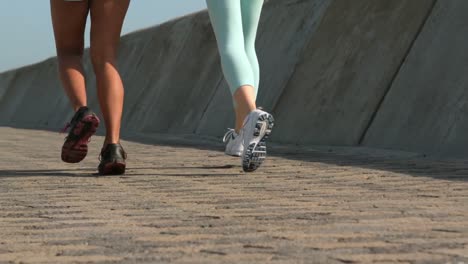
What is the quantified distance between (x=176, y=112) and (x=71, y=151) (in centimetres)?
1002

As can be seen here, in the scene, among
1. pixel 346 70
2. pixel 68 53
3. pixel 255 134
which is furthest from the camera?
pixel 346 70

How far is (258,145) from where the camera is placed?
575cm

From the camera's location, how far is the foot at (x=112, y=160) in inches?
241

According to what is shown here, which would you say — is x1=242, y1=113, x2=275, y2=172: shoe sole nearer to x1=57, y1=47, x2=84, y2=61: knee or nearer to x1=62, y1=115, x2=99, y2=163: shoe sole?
x1=62, y1=115, x2=99, y2=163: shoe sole

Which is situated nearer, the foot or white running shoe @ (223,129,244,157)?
white running shoe @ (223,129,244,157)

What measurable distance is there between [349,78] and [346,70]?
6.7 inches

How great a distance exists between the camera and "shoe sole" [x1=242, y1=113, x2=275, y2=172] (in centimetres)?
567

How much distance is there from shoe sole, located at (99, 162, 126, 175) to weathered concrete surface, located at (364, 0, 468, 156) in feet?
8.51

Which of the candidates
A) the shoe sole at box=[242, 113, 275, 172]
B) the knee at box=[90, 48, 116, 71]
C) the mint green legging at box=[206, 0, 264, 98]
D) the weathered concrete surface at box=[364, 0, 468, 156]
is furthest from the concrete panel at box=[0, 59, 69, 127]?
the shoe sole at box=[242, 113, 275, 172]

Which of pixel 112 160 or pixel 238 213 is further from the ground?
pixel 238 213

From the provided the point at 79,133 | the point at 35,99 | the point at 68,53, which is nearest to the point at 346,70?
the point at 68,53

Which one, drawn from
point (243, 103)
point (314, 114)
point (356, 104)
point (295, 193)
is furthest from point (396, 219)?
point (314, 114)

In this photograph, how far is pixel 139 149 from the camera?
32.9ft

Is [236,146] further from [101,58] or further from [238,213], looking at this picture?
[238,213]
